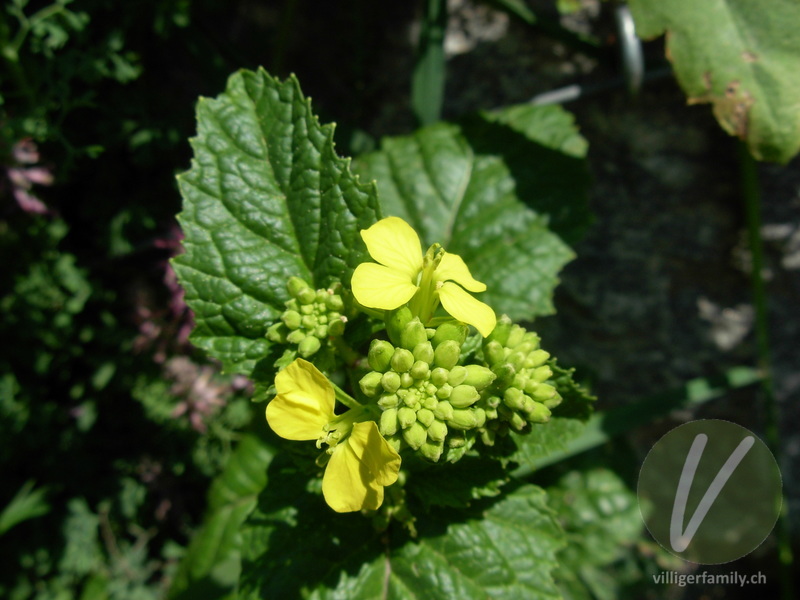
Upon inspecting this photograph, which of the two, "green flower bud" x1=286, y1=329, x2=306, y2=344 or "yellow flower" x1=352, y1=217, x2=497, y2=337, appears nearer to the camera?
"yellow flower" x1=352, y1=217, x2=497, y2=337

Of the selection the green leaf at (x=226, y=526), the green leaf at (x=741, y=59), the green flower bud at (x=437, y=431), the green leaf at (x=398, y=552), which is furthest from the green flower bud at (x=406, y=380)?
the green leaf at (x=741, y=59)

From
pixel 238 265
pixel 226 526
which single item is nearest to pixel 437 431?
pixel 238 265

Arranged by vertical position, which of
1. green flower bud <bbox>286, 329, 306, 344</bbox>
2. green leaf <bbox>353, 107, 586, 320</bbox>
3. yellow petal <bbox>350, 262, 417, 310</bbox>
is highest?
yellow petal <bbox>350, 262, 417, 310</bbox>

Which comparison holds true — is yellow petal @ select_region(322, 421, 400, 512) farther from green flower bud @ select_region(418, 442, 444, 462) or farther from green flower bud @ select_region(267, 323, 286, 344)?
green flower bud @ select_region(267, 323, 286, 344)

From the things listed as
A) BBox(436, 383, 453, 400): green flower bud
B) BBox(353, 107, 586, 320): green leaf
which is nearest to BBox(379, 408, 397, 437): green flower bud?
BBox(436, 383, 453, 400): green flower bud

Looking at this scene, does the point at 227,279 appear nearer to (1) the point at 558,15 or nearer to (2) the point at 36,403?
(2) the point at 36,403

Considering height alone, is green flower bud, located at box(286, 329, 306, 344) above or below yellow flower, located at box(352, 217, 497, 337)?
below
